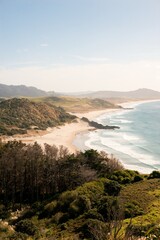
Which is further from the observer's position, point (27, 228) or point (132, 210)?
point (132, 210)

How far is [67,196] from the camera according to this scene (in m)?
32.5

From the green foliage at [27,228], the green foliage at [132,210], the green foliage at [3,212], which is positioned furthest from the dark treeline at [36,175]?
the green foliage at [132,210]

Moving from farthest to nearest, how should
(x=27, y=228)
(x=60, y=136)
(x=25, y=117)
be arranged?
(x=25, y=117), (x=60, y=136), (x=27, y=228)

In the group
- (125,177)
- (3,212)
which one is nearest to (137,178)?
(125,177)

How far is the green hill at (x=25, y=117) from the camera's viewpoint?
102500 mm

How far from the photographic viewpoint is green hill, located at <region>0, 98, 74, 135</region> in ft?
336

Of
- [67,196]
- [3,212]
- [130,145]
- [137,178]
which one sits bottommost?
[130,145]

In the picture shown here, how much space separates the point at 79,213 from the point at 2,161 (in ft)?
47.4

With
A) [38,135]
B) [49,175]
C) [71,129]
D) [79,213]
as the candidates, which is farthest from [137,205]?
[71,129]

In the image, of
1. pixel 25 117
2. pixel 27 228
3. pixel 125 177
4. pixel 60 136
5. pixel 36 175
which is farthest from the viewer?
pixel 25 117

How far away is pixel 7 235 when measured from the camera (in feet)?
79.5

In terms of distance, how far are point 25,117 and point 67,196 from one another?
88.4m

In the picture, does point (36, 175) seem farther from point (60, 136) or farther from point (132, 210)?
point (60, 136)

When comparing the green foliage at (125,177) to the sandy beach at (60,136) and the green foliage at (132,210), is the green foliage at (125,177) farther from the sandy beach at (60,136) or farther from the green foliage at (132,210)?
the sandy beach at (60,136)
